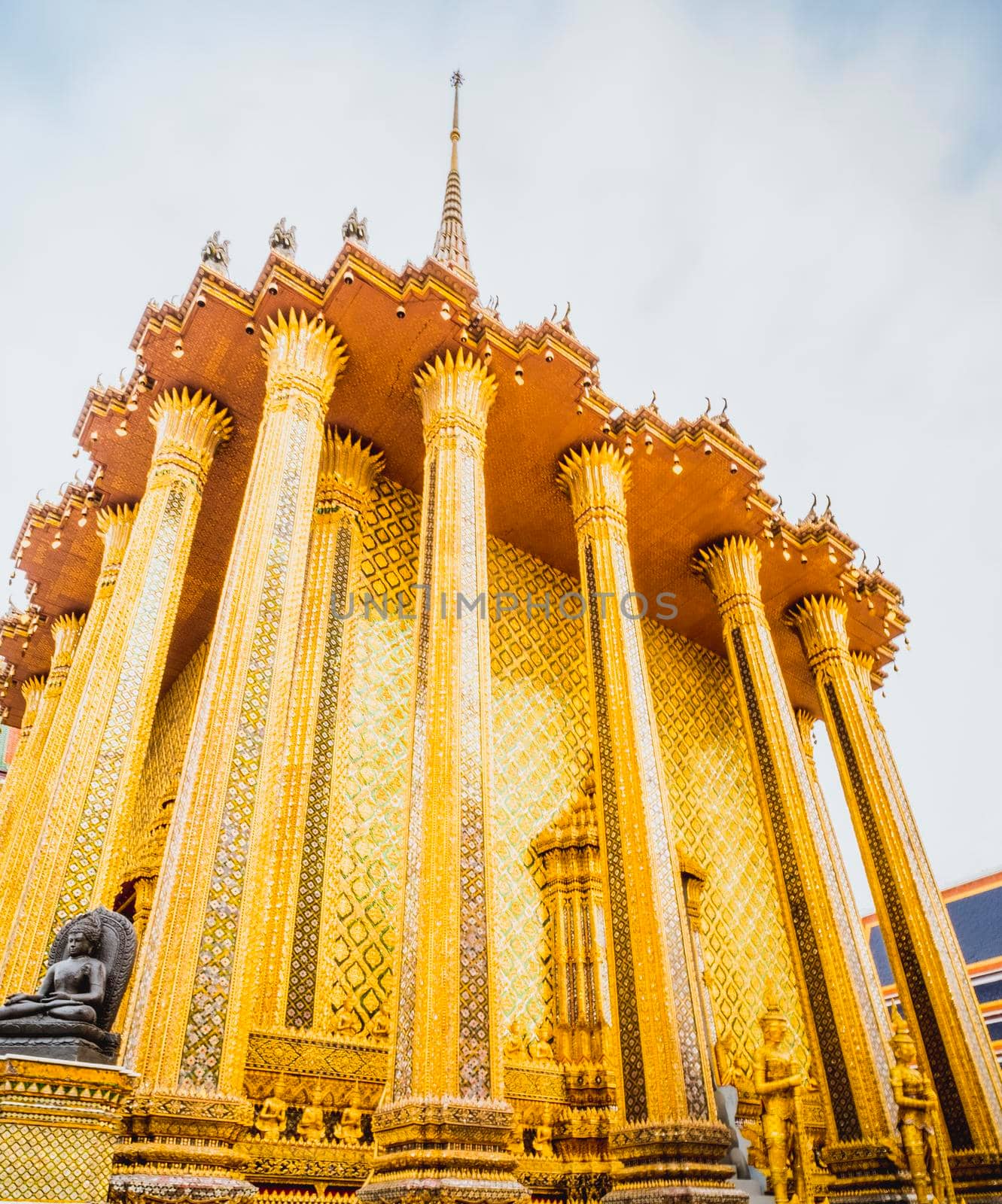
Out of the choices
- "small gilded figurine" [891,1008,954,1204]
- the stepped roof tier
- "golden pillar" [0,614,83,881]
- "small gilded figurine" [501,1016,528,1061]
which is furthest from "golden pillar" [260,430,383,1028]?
"small gilded figurine" [891,1008,954,1204]

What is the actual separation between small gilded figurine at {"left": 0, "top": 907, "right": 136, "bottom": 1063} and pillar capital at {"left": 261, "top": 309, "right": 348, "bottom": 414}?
4887mm

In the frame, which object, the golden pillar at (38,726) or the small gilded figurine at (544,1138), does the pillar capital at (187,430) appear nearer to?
the golden pillar at (38,726)

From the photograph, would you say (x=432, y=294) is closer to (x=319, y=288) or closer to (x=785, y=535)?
(x=319, y=288)

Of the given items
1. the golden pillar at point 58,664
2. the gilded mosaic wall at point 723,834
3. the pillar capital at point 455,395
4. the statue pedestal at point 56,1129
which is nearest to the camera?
the statue pedestal at point 56,1129

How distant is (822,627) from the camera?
1312 cm

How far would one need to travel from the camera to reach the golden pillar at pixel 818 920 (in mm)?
8273

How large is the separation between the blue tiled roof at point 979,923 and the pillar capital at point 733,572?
14652mm

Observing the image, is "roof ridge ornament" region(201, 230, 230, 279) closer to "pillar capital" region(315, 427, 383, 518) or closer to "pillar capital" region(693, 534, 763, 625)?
"pillar capital" region(315, 427, 383, 518)

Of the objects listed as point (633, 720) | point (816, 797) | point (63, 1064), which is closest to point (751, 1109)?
point (816, 797)

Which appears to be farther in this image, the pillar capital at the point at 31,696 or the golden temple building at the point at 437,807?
the pillar capital at the point at 31,696

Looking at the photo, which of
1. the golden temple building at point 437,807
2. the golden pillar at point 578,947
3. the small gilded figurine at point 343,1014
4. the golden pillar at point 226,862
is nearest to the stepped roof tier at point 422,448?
the golden temple building at point 437,807

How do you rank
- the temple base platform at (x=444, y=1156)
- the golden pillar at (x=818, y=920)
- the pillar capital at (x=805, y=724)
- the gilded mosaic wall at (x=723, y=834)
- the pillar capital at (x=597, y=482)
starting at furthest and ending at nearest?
the pillar capital at (x=805, y=724), the gilded mosaic wall at (x=723, y=834), the pillar capital at (x=597, y=482), the golden pillar at (x=818, y=920), the temple base platform at (x=444, y=1156)

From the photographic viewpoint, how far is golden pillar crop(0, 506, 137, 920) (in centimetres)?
866

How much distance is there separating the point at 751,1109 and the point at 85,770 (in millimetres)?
8170
